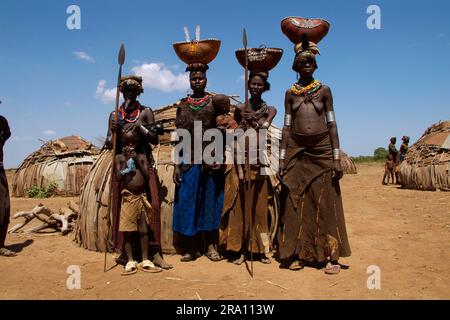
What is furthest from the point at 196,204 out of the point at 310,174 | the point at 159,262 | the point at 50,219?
the point at 50,219

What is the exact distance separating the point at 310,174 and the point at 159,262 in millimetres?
1905

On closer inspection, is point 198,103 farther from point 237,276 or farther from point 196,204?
point 237,276

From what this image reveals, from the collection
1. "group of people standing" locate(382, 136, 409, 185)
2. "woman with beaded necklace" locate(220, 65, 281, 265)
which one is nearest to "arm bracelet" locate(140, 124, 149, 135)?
"woman with beaded necklace" locate(220, 65, 281, 265)

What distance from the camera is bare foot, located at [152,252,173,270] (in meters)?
4.03

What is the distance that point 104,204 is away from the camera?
485 cm

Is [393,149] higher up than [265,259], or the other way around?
[393,149]

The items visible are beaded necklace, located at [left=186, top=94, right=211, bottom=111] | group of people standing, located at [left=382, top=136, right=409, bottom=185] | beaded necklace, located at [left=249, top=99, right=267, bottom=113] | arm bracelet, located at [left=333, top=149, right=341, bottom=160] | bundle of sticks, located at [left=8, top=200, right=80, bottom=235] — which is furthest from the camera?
group of people standing, located at [left=382, top=136, right=409, bottom=185]

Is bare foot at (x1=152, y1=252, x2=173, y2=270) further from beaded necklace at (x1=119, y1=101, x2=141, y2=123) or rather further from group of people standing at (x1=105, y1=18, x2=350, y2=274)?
beaded necklace at (x1=119, y1=101, x2=141, y2=123)

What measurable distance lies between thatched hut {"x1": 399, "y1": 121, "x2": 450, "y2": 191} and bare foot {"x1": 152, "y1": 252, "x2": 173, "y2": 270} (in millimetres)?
9656

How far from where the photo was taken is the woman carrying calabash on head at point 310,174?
3.94 m

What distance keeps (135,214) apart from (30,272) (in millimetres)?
1289

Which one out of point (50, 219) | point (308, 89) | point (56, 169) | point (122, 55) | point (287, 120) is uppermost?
point (122, 55)

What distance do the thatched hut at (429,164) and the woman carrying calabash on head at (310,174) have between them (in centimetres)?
855
